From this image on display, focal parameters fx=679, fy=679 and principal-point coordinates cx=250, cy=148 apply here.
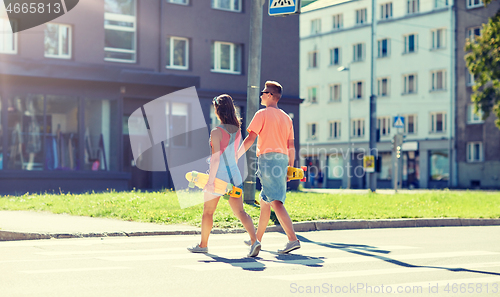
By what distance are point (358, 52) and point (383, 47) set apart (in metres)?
2.43

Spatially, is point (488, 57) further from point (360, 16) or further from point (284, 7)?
point (360, 16)

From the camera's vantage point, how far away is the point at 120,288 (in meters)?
5.61

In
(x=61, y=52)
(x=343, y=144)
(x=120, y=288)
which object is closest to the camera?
(x=120, y=288)

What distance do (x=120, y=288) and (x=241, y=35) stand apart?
24.3 meters

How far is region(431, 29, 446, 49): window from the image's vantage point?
4880 centimetres

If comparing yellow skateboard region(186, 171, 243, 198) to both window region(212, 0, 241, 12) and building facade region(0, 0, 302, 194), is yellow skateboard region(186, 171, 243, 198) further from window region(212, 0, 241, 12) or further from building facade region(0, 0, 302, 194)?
window region(212, 0, 241, 12)

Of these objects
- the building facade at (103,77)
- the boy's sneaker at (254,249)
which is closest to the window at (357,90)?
the building facade at (103,77)

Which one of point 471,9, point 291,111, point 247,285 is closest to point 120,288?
point 247,285

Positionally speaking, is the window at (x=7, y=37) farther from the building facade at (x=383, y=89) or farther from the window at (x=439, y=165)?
the window at (x=439, y=165)

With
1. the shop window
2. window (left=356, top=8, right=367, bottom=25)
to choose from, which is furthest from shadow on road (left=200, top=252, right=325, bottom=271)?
window (left=356, top=8, right=367, bottom=25)

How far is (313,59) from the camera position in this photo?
189 feet

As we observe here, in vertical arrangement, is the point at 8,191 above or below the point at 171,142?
below

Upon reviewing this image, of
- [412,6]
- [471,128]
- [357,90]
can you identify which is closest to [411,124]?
[471,128]

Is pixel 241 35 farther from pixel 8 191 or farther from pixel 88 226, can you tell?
pixel 88 226
